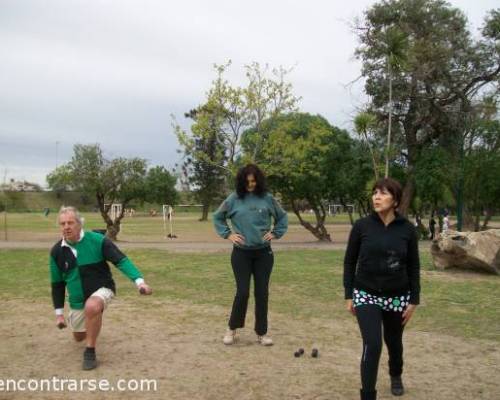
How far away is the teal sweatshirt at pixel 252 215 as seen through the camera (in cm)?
570

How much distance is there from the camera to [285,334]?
6.42 metres

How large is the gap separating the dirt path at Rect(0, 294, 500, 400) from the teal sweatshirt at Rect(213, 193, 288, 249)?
1.13 meters

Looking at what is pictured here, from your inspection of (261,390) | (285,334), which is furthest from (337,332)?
(261,390)

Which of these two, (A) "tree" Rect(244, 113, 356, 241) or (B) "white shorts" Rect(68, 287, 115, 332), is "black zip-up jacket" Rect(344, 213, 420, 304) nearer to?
(B) "white shorts" Rect(68, 287, 115, 332)

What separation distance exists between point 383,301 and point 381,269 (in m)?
0.25

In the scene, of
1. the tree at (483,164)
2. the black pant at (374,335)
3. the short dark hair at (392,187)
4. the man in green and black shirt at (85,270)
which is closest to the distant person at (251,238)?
the man in green and black shirt at (85,270)

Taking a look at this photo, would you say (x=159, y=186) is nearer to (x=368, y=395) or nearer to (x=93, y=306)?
(x=93, y=306)

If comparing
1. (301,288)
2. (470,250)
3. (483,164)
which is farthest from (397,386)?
(483,164)

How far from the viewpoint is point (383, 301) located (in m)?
4.06

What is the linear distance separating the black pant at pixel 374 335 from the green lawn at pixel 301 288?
8.71 ft

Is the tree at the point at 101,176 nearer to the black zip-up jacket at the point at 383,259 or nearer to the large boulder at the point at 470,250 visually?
the large boulder at the point at 470,250

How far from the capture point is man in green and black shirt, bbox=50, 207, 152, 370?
499cm

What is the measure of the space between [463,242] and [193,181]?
5451 cm

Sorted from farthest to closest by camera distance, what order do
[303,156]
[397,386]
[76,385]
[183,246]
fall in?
[303,156] < [183,246] < [76,385] < [397,386]
